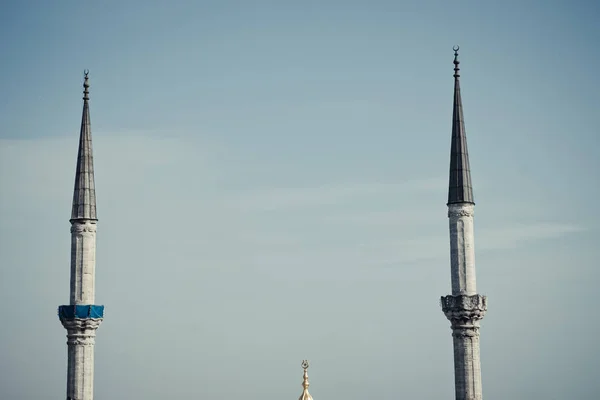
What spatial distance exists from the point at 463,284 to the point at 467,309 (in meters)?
1.36

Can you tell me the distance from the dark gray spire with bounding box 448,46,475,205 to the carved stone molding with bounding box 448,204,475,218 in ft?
0.68

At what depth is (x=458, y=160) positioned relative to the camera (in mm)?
70188

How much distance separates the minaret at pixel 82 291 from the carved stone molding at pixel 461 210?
1817 cm

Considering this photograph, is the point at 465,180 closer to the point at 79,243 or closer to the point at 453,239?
the point at 453,239

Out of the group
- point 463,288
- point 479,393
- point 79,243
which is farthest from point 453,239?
point 79,243

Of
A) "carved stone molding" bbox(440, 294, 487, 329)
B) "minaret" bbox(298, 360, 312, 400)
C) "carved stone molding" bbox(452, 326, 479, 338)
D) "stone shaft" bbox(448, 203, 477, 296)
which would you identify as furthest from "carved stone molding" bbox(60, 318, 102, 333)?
"carved stone molding" bbox(452, 326, 479, 338)

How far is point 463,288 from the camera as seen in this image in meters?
68.2

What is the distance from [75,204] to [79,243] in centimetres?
212

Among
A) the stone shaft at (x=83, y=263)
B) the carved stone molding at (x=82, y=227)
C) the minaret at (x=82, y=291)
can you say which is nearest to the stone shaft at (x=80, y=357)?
the minaret at (x=82, y=291)

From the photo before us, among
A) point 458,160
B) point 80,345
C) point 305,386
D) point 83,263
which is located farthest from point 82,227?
point 458,160

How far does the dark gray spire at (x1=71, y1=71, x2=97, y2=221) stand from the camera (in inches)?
2800

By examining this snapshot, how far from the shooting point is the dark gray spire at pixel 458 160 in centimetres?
6944

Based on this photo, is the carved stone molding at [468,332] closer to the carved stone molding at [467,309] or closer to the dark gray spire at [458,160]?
the carved stone molding at [467,309]

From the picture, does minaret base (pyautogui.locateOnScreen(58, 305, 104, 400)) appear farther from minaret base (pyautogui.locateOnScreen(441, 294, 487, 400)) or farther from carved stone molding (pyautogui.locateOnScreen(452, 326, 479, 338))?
carved stone molding (pyautogui.locateOnScreen(452, 326, 479, 338))
